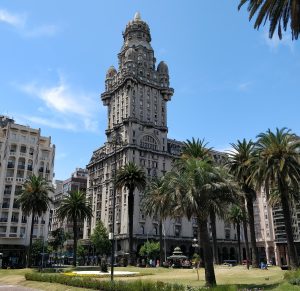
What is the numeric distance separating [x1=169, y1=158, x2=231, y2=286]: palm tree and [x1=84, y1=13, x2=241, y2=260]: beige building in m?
70.1

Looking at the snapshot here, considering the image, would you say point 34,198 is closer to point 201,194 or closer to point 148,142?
point 201,194

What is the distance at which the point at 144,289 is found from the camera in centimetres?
2345

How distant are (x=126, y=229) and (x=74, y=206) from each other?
2783 centimetres

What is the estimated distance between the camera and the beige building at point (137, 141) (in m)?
105

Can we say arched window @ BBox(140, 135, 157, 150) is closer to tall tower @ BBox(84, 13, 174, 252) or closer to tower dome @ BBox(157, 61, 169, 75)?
tall tower @ BBox(84, 13, 174, 252)

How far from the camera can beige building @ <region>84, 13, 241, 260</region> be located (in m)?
105

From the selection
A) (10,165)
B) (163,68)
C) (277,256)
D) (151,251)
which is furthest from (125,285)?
(163,68)

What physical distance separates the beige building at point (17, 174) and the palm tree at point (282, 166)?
60.4 meters

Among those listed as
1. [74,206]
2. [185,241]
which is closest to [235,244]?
[185,241]

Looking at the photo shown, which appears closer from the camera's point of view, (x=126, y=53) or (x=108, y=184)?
(x=108, y=184)

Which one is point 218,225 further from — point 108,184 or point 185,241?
point 108,184

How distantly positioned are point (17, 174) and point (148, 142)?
40788mm

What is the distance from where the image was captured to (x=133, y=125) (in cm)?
11125

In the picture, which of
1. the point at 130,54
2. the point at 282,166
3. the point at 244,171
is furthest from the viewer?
the point at 130,54
